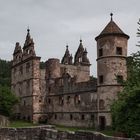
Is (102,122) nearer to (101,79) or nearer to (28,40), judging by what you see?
(101,79)

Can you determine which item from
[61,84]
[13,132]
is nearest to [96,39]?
[61,84]

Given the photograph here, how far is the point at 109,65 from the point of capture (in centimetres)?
4184

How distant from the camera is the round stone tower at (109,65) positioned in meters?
41.3

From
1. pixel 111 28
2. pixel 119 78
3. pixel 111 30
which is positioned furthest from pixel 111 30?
pixel 119 78

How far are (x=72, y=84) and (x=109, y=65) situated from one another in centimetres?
951

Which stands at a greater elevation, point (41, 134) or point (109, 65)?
point (109, 65)

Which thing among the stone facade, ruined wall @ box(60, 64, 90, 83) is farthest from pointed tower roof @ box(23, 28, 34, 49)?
ruined wall @ box(60, 64, 90, 83)

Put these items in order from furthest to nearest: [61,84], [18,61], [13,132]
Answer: [18,61] → [61,84] → [13,132]

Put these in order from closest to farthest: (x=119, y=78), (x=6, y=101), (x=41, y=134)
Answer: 1. (x=41, y=134)
2. (x=119, y=78)
3. (x=6, y=101)

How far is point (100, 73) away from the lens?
139 feet

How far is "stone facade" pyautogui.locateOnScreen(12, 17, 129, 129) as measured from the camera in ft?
137

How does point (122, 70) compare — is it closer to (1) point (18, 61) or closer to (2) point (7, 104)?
(2) point (7, 104)

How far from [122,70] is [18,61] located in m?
24.2

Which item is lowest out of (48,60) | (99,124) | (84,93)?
(99,124)
